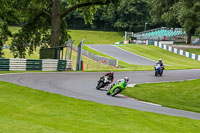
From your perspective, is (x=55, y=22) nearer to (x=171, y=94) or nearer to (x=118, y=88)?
(x=171, y=94)

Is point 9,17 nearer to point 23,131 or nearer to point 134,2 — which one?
point 23,131

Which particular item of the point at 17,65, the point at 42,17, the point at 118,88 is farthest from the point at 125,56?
the point at 118,88

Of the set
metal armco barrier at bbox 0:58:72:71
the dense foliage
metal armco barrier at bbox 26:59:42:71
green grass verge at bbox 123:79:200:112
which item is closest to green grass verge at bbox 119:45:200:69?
the dense foliage

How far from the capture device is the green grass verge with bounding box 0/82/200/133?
9.30 m

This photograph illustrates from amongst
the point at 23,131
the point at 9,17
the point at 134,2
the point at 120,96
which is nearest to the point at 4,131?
the point at 23,131

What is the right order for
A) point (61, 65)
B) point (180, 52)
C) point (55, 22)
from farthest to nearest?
point (180, 52) < point (55, 22) < point (61, 65)

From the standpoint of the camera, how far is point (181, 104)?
54.2 ft

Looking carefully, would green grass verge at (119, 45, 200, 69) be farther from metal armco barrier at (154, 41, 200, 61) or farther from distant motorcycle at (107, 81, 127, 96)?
distant motorcycle at (107, 81, 127, 96)

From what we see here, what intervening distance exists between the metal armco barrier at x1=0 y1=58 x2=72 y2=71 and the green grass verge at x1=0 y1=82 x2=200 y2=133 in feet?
38.7

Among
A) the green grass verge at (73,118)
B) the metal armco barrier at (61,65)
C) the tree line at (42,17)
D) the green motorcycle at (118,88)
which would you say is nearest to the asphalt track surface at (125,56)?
the tree line at (42,17)

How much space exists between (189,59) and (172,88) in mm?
34377

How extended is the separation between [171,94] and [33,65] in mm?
12091

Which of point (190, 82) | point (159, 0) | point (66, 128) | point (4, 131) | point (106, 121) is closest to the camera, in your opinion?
point (4, 131)

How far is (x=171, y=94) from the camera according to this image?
19266 mm
